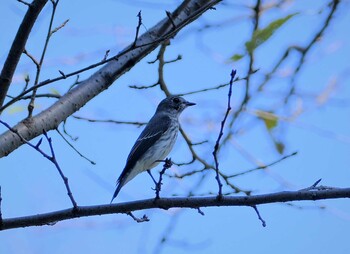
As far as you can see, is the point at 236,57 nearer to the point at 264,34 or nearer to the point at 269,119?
the point at 264,34

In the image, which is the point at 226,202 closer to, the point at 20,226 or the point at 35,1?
the point at 20,226

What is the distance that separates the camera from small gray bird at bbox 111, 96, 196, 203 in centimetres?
556

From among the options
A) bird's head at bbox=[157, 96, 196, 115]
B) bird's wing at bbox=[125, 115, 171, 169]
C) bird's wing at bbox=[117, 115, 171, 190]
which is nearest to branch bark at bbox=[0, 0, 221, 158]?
bird's wing at bbox=[117, 115, 171, 190]

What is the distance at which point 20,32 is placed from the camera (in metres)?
3.27

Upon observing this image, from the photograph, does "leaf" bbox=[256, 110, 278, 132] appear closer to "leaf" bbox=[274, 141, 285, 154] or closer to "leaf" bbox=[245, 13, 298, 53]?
"leaf" bbox=[274, 141, 285, 154]

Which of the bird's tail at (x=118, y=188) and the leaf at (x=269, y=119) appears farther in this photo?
the bird's tail at (x=118, y=188)

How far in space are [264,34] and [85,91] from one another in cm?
132

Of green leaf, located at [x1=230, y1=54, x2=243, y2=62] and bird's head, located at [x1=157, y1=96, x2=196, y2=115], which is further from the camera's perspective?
bird's head, located at [x1=157, y1=96, x2=196, y2=115]

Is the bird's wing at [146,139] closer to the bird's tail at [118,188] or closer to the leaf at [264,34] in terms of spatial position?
the bird's tail at [118,188]

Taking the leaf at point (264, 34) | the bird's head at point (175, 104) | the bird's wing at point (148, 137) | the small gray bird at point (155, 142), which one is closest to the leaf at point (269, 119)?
the small gray bird at point (155, 142)

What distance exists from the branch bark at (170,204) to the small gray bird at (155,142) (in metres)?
1.71

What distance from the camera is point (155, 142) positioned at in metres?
5.93

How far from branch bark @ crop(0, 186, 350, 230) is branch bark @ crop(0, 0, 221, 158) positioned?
501mm

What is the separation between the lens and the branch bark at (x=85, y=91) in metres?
3.60
